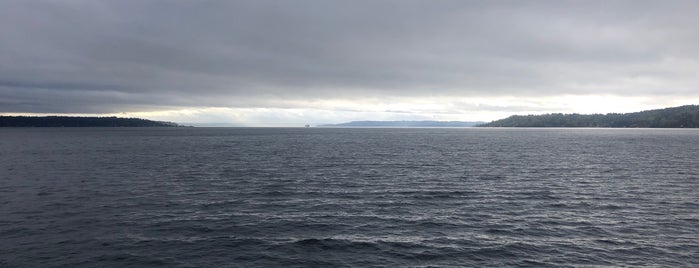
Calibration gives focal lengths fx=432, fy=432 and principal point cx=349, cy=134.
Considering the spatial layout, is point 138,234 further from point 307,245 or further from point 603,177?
point 603,177

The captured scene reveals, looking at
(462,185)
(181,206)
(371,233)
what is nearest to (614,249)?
(371,233)

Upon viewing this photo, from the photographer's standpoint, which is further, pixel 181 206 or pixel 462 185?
pixel 462 185

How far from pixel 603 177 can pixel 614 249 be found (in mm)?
38084

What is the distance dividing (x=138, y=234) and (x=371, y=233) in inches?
629

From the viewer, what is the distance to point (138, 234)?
29562 millimetres

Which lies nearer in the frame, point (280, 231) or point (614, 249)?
point (614, 249)

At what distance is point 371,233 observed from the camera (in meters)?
30.0

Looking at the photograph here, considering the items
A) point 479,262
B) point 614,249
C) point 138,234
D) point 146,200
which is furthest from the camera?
point 146,200

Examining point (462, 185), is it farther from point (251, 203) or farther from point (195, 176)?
point (195, 176)

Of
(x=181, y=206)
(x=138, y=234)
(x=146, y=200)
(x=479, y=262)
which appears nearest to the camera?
(x=479, y=262)

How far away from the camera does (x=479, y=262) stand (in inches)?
962

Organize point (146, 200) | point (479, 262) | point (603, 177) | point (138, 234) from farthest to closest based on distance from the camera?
point (603, 177) → point (146, 200) → point (138, 234) → point (479, 262)

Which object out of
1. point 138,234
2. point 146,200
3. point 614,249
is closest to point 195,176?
point 146,200

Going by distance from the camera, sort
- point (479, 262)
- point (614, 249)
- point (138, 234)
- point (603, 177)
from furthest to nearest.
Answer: point (603, 177), point (138, 234), point (614, 249), point (479, 262)
